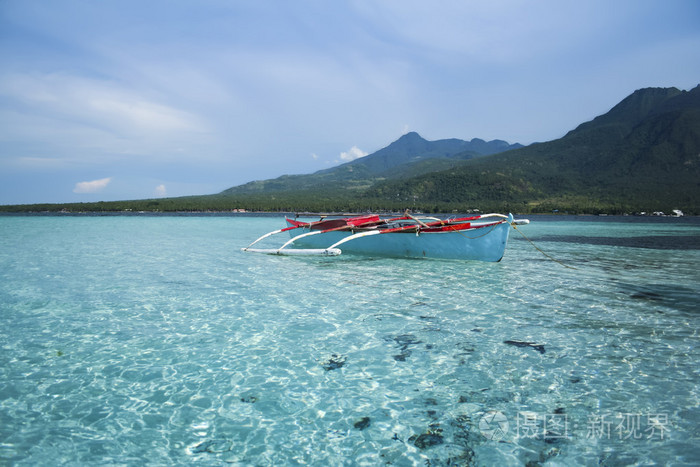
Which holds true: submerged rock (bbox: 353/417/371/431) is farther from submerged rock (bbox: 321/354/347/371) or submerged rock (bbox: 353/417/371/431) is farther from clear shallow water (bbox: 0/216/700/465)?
submerged rock (bbox: 321/354/347/371)

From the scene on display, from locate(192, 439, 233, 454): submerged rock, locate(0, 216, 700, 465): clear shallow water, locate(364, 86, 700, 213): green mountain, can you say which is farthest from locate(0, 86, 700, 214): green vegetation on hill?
locate(192, 439, 233, 454): submerged rock

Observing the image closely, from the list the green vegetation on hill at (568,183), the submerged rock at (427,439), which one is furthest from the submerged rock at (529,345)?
the green vegetation on hill at (568,183)

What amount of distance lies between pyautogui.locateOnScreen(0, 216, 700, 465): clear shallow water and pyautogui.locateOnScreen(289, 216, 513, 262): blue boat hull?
3692mm

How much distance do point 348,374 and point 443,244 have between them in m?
10.3

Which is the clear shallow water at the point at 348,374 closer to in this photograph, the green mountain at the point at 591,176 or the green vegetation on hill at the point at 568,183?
the green vegetation on hill at the point at 568,183

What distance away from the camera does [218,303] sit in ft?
29.0

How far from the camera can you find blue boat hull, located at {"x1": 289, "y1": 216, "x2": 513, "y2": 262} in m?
14.1

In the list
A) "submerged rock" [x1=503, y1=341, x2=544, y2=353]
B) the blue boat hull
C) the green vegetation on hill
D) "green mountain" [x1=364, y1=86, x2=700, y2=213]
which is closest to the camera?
"submerged rock" [x1=503, y1=341, x2=544, y2=353]

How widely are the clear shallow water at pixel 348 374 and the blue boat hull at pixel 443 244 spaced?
145 inches

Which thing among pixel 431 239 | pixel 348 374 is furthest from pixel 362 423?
pixel 431 239

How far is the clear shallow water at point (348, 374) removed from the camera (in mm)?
3703

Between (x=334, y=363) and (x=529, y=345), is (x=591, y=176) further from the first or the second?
(x=334, y=363)

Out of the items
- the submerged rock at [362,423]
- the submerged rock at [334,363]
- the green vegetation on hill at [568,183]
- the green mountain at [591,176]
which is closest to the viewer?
the submerged rock at [362,423]

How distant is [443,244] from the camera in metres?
14.8
